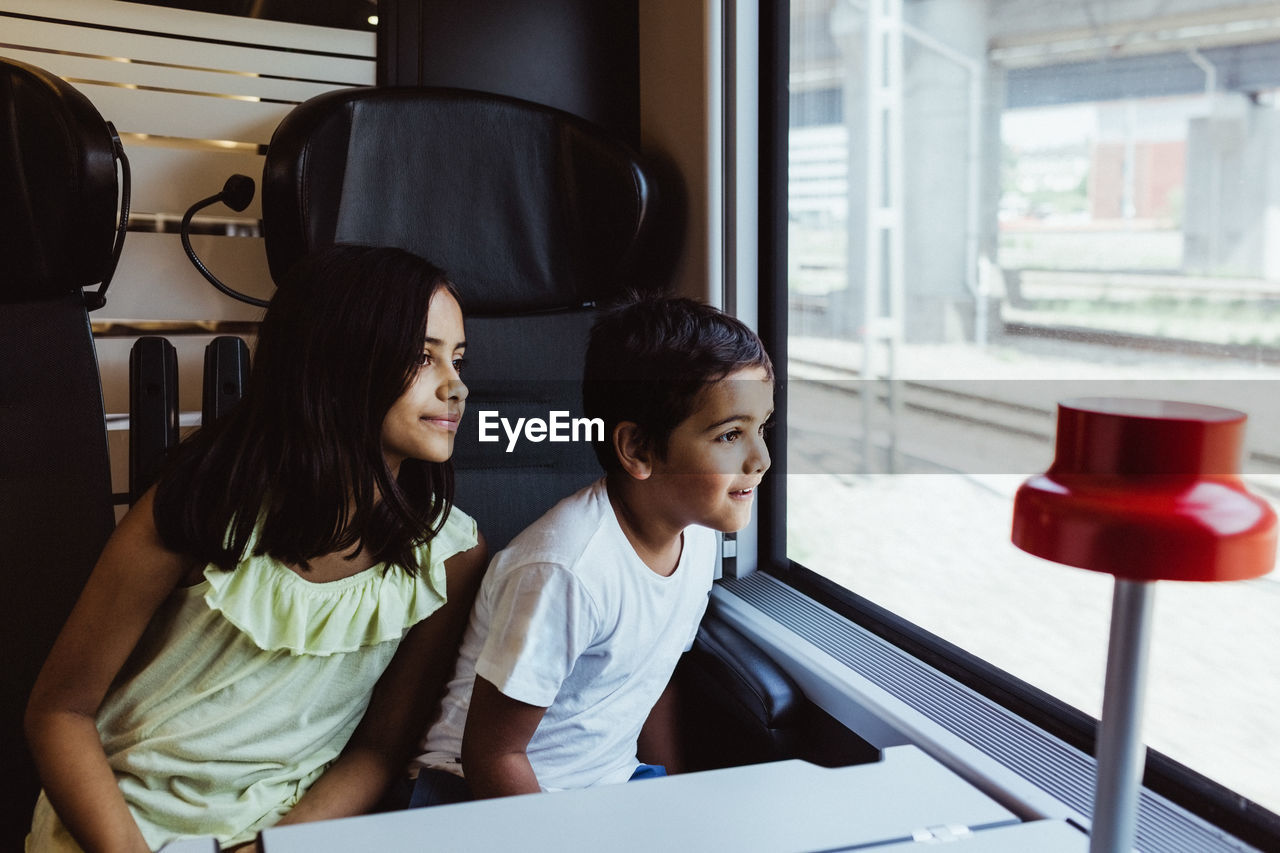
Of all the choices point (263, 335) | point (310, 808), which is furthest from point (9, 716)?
point (263, 335)

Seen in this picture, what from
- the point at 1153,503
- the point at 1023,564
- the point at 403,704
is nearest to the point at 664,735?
the point at 403,704

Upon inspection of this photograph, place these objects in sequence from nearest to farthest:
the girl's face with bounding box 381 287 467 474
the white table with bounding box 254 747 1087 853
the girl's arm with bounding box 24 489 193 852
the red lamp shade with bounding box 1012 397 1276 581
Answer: the red lamp shade with bounding box 1012 397 1276 581
the white table with bounding box 254 747 1087 853
the girl's arm with bounding box 24 489 193 852
the girl's face with bounding box 381 287 467 474

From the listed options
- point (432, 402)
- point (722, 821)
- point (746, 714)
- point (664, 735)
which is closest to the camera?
point (722, 821)

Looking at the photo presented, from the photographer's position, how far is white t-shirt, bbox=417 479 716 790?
3.53 feet

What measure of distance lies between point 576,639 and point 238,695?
40 cm

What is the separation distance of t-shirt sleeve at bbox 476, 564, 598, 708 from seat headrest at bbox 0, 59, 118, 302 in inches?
28.6

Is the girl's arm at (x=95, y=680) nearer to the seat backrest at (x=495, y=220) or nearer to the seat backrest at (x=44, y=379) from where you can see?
the seat backrest at (x=44, y=379)

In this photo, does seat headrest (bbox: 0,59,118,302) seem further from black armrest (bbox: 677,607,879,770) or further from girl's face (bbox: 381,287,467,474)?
black armrest (bbox: 677,607,879,770)

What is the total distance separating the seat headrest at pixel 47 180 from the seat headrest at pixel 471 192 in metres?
0.22

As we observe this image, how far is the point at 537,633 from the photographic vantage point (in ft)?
3.51

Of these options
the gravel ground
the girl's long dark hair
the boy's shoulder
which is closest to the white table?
the gravel ground

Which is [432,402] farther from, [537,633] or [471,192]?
[471,192]

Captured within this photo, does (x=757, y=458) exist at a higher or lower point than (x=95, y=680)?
higher

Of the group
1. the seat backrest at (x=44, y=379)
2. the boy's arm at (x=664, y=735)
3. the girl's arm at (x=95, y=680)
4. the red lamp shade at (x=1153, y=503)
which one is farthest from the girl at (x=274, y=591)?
the red lamp shade at (x=1153, y=503)
